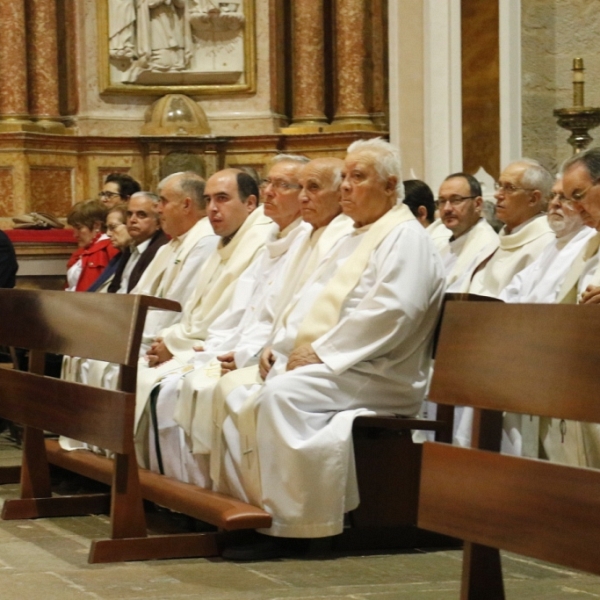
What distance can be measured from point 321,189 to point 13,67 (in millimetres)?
6237

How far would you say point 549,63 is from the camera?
9352 mm

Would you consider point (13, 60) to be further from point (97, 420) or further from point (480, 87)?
point (97, 420)

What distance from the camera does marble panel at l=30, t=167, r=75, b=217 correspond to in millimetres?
11141

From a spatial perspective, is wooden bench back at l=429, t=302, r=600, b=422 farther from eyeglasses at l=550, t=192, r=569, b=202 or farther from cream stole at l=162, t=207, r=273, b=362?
cream stole at l=162, t=207, r=273, b=362

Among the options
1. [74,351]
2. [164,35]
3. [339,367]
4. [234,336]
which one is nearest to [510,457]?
[339,367]

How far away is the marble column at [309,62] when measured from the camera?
11234 mm

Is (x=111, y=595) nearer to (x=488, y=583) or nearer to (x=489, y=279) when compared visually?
(x=488, y=583)

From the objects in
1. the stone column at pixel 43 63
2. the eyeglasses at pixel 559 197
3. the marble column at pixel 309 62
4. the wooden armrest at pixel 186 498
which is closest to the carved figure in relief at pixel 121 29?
the stone column at pixel 43 63

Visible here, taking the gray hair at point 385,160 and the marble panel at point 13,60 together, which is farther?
the marble panel at point 13,60

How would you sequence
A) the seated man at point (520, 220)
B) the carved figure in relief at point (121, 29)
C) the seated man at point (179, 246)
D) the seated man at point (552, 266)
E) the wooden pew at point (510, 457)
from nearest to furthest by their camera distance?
Result: the wooden pew at point (510, 457) < the seated man at point (552, 266) < the seated man at point (520, 220) < the seated man at point (179, 246) < the carved figure in relief at point (121, 29)

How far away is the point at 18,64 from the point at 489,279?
5.96 m

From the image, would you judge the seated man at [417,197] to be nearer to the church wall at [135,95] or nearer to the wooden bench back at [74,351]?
the wooden bench back at [74,351]

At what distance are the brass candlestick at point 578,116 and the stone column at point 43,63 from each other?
4744mm

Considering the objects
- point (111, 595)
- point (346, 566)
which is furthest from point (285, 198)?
point (111, 595)
